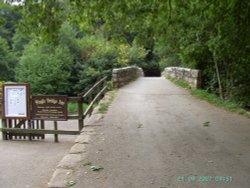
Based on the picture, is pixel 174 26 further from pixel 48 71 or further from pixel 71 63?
pixel 71 63

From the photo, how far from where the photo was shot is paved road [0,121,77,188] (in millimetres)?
5410

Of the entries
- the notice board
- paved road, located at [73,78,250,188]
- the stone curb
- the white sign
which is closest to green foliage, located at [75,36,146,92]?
the white sign

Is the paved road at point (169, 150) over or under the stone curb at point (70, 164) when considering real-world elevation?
over

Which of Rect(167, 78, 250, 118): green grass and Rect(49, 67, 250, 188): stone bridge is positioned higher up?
Rect(167, 78, 250, 118): green grass

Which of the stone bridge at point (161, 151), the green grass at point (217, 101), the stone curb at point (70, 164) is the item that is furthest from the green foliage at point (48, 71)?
the stone curb at point (70, 164)

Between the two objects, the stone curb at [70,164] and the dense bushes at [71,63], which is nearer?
the stone curb at [70,164]

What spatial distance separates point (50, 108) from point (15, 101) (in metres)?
1.28

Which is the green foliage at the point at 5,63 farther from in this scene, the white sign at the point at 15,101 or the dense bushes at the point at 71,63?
the white sign at the point at 15,101

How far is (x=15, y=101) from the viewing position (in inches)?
389

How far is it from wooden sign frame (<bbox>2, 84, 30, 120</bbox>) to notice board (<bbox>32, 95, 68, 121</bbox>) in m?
0.31

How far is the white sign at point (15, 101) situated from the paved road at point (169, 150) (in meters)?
2.92

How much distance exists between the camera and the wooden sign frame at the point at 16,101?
32.2 ft
